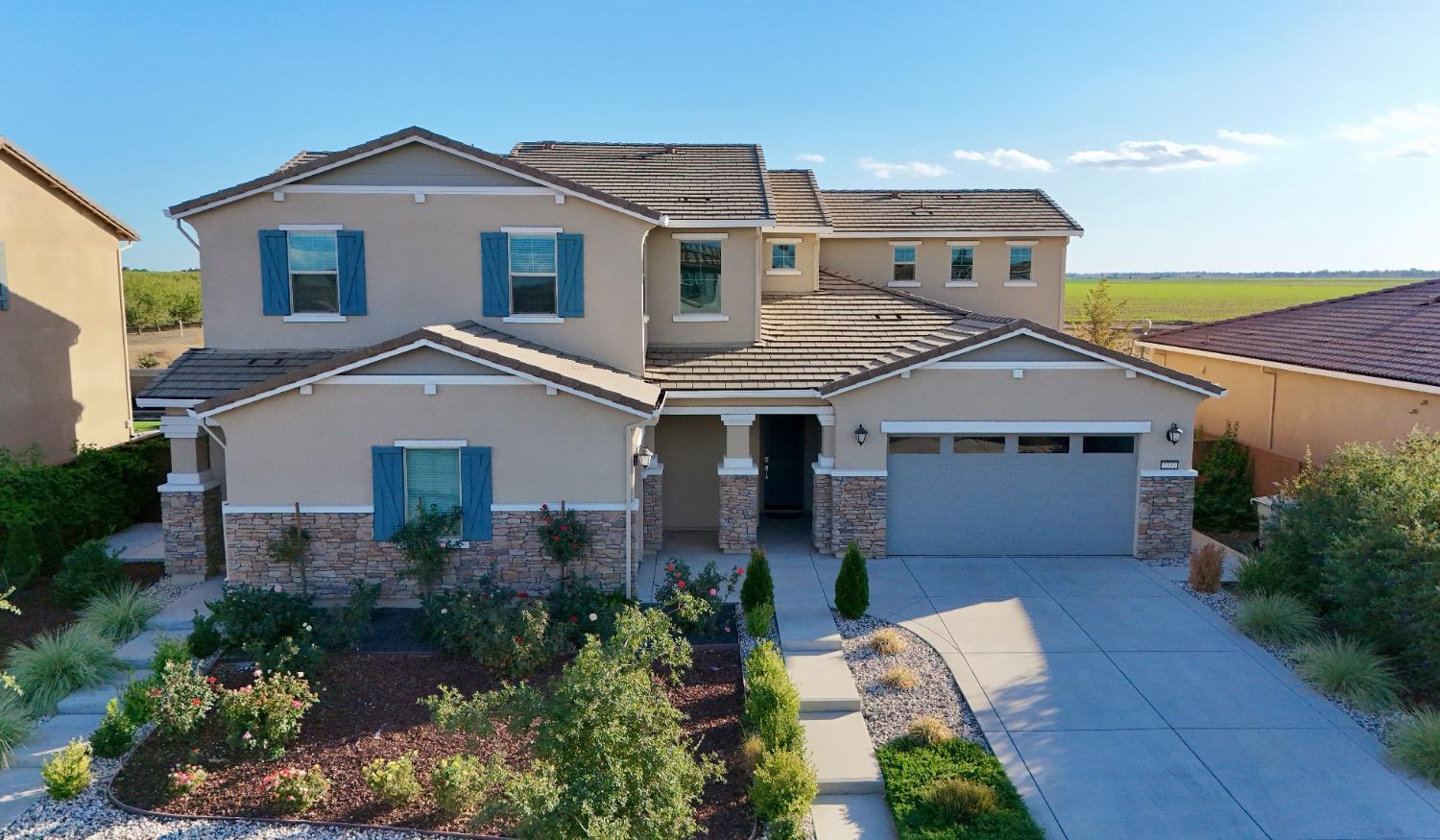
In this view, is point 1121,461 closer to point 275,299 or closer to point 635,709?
point 635,709

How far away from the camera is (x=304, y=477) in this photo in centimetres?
1337

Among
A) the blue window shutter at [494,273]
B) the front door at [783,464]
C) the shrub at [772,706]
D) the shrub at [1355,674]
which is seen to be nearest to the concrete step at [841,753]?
the shrub at [772,706]

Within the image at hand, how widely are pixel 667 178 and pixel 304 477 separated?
8.83 m

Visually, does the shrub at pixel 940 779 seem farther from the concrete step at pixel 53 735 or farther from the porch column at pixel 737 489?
the concrete step at pixel 53 735

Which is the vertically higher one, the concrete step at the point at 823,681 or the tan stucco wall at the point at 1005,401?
the tan stucco wall at the point at 1005,401

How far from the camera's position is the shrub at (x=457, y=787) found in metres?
8.47

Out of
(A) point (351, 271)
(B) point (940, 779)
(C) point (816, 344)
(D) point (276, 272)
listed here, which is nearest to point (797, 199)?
(C) point (816, 344)

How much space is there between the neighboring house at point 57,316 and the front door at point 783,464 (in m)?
13.3

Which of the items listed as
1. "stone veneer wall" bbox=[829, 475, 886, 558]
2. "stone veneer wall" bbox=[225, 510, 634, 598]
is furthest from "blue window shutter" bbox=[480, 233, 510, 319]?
"stone veneer wall" bbox=[829, 475, 886, 558]

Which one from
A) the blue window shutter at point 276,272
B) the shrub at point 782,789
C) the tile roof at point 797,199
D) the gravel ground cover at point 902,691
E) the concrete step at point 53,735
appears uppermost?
the tile roof at point 797,199

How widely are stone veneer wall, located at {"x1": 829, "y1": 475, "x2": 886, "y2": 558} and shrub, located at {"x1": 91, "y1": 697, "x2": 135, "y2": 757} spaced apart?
999 centimetres

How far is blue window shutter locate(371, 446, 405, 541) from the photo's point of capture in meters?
13.3

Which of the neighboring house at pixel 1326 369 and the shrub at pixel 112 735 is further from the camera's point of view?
the neighboring house at pixel 1326 369

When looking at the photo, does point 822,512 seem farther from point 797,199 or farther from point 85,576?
point 85,576
